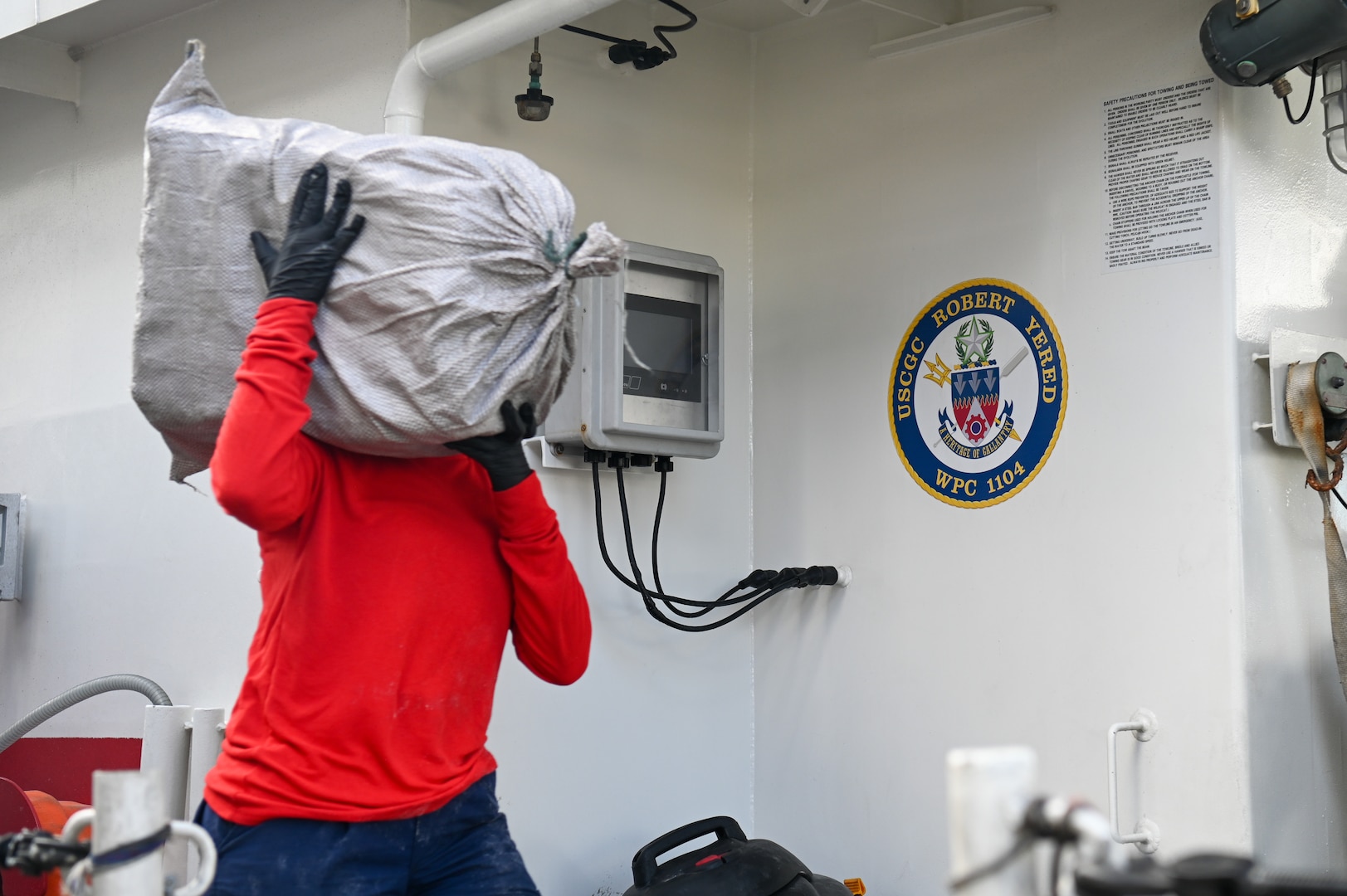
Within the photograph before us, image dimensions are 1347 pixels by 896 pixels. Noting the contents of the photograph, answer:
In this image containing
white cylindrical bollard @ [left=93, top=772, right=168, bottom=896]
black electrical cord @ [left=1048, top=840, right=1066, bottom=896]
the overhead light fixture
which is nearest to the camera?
black electrical cord @ [left=1048, top=840, right=1066, bottom=896]

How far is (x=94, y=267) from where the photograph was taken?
3.57 metres

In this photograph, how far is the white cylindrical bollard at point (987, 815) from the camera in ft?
3.66

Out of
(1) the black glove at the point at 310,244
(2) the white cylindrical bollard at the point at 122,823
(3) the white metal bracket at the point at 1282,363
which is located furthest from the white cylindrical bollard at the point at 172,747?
(3) the white metal bracket at the point at 1282,363

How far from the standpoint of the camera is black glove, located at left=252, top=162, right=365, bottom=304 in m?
1.86

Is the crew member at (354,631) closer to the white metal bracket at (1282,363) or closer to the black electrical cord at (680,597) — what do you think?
the black electrical cord at (680,597)

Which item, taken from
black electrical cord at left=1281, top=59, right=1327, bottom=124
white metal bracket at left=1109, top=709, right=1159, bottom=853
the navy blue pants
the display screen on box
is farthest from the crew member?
black electrical cord at left=1281, top=59, right=1327, bottom=124

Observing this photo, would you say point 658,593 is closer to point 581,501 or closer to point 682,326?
point 581,501

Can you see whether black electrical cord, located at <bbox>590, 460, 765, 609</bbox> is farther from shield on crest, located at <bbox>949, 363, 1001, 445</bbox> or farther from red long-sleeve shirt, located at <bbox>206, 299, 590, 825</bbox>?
red long-sleeve shirt, located at <bbox>206, 299, 590, 825</bbox>

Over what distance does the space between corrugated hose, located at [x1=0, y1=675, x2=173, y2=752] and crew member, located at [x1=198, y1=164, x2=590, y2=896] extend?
3.97ft

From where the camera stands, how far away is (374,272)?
1.88m

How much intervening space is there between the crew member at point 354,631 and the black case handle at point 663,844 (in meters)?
0.85

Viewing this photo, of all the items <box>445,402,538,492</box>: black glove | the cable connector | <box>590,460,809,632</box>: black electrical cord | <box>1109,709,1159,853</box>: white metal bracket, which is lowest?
<box>1109,709,1159,853</box>: white metal bracket

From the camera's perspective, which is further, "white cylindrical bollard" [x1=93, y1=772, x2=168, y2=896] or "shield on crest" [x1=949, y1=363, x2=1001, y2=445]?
"shield on crest" [x1=949, y1=363, x2=1001, y2=445]

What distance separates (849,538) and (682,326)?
2.30 ft
